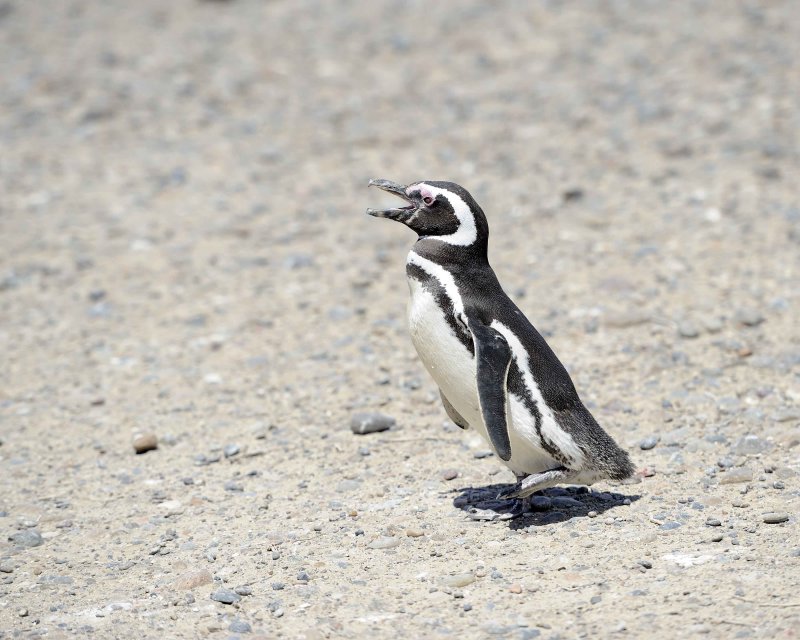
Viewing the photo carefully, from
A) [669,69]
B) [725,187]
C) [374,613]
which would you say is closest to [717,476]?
[374,613]

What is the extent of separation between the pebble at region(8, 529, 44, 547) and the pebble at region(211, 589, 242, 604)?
109cm

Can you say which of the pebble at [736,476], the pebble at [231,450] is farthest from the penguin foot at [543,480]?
the pebble at [231,450]

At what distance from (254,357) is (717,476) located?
294 centimetres

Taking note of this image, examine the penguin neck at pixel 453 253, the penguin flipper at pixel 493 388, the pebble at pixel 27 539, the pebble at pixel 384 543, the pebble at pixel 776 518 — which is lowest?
the pebble at pixel 27 539

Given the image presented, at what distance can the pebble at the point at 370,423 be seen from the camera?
18.2ft

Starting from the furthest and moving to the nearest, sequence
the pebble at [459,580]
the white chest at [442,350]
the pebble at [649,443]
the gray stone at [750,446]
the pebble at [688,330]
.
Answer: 1. the pebble at [688,330]
2. the pebble at [649,443]
3. the gray stone at [750,446]
4. the white chest at [442,350]
5. the pebble at [459,580]

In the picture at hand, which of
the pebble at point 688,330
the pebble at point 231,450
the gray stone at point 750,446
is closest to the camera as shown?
the gray stone at point 750,446

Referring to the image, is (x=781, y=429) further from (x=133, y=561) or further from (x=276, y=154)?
(x=276, y=154)

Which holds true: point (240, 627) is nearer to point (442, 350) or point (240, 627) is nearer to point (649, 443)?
point (442, 350)

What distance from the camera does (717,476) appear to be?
4.74 m

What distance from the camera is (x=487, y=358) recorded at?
420cm

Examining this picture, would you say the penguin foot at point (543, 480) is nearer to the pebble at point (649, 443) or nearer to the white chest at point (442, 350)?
the white chest at point (442, 350)

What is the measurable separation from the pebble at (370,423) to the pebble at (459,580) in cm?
160

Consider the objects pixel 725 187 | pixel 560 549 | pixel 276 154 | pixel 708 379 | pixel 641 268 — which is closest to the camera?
pixel 560 549
